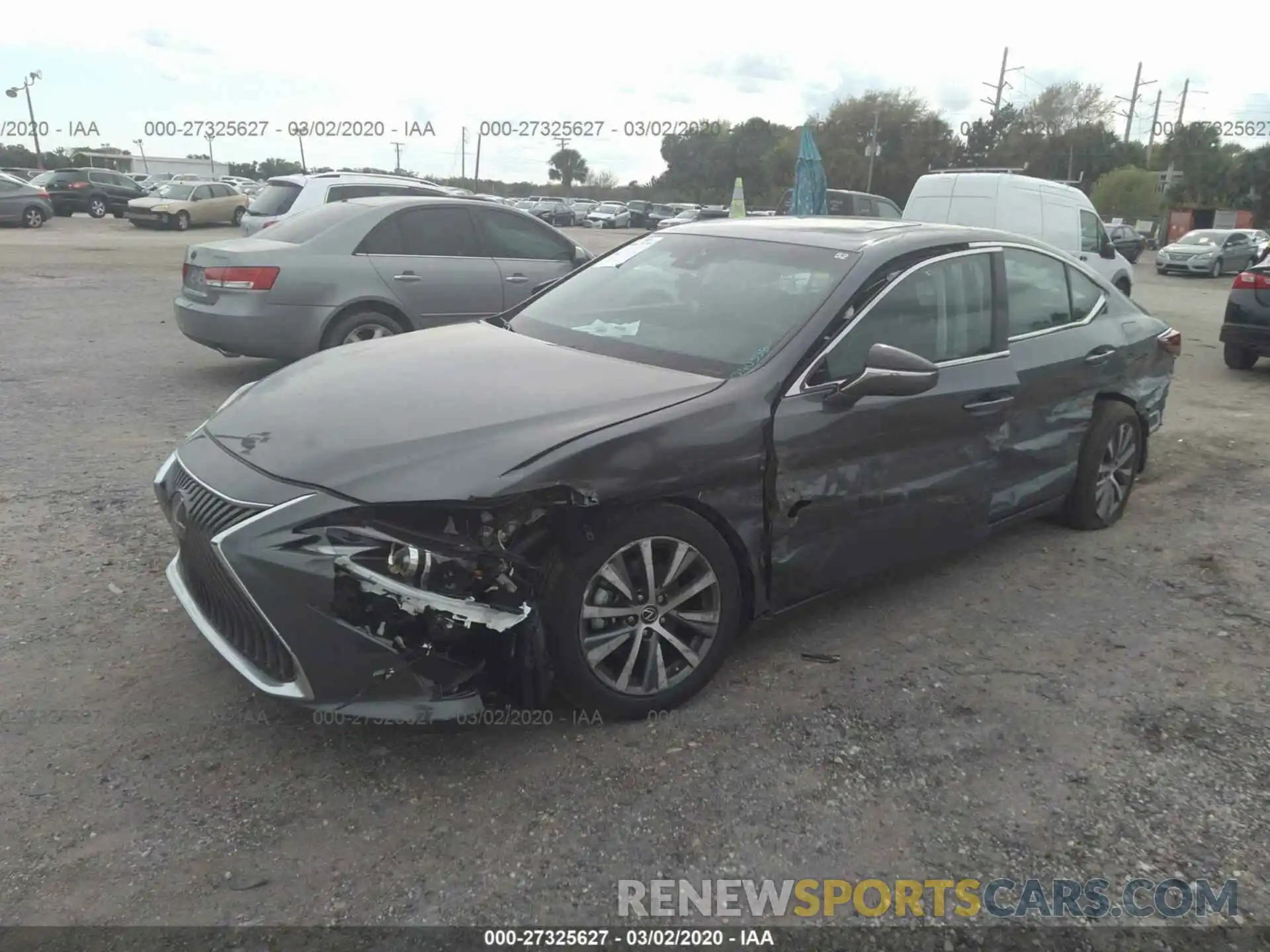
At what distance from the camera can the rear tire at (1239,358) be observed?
1051 cm

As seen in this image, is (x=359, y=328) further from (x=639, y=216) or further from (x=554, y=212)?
(x=639, y=216)

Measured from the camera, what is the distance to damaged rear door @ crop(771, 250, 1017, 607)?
11.4ft

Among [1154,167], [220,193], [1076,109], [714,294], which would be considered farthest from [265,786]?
[1076,109]

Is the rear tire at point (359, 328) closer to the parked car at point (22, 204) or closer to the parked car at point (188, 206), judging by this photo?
the parked car at point (22, 204)

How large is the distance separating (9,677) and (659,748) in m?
2.25

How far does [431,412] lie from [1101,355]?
348cm

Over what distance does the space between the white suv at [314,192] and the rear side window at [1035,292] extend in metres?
8.45

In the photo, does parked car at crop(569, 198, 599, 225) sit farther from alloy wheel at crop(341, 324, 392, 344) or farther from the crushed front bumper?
the crushed front bumper

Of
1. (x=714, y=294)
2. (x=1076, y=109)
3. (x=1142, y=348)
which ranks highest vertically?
(x=1076, y=109)

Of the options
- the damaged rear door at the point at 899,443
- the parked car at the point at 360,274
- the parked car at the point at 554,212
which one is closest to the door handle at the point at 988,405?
the damaged rear door at the point at 899,443

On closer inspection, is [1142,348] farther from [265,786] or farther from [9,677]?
[9,677]

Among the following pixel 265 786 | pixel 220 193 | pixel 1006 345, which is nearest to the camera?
pixel 265 786

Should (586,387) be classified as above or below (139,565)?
above

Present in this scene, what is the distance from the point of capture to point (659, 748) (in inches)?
122
